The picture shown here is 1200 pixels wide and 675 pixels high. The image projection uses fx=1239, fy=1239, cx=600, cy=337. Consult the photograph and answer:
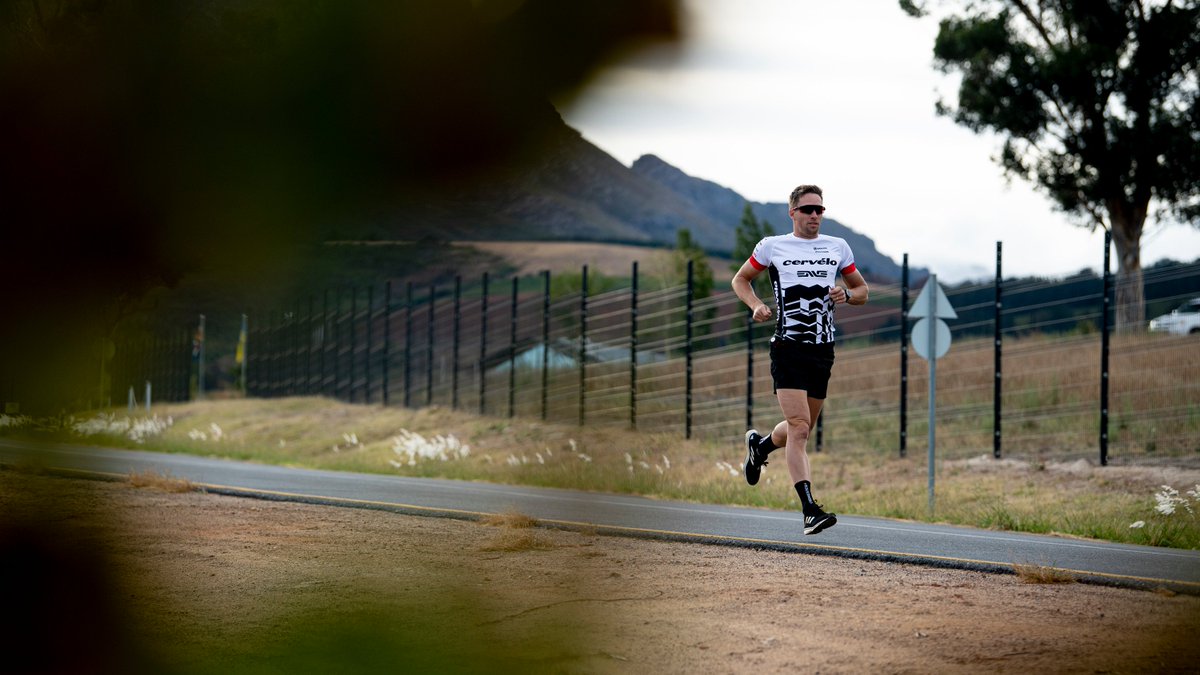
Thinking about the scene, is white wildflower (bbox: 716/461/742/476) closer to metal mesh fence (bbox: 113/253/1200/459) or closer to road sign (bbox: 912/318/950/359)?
metal mesh fence (bbox: 113/253/1200/459)

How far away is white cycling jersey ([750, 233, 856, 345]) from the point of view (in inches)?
171

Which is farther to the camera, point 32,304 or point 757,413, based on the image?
point 757,413

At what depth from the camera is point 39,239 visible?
2.11m

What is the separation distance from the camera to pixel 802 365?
4.40m

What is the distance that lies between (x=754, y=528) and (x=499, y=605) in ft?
19.2

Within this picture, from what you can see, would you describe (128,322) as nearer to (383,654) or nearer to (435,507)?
(383,654)

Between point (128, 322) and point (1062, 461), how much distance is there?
13.5 metres

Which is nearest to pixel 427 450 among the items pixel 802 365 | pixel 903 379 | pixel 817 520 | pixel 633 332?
pixel 633 332

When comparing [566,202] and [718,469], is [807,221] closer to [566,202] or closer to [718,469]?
[566,202]

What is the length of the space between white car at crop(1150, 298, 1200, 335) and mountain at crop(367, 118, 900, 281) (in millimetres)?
16356

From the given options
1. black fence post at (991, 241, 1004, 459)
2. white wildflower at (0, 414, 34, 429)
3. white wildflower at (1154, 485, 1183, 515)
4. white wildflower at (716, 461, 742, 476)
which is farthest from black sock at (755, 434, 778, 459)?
black fence post at (991, 241, 1004, 459)

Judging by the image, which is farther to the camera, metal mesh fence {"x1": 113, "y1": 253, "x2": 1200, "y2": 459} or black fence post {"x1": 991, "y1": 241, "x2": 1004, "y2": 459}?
metal mesh fence {"x1": 113, "y1": 253, "x2": 1200, "y2": 459}

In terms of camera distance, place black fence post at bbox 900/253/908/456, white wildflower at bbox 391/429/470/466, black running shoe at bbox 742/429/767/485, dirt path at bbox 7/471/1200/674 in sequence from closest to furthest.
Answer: dirt path at bbox 7/471/1200/674 < black running shoe at bbox 742/429/767/485 < black fence post at bbox 900/253/908/456 < white wildflower at bbox 391/429/470/466

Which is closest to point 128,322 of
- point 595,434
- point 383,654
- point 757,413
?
point 595,434
